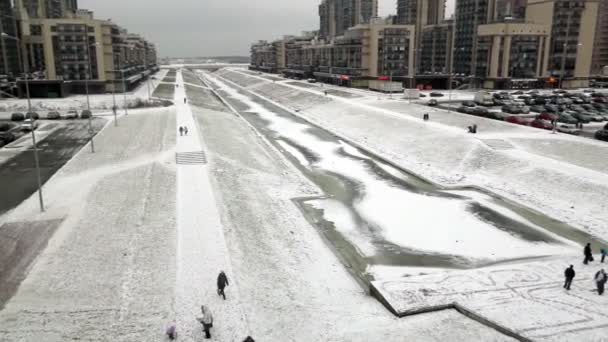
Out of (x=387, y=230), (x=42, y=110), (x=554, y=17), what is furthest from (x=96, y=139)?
(x=554, y=17)

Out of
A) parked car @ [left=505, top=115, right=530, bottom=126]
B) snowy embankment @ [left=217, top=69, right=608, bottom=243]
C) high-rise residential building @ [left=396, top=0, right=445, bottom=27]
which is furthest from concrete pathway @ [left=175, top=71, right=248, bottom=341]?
high-rise residential building @ [left=396, top=0, right=445, bottom=27]

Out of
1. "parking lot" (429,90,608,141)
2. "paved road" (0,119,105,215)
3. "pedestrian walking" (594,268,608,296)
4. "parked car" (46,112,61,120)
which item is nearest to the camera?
"pedestrian walking" (594,268,608,296)

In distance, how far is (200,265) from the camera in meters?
22.0

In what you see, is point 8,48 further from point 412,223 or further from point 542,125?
point 412,223

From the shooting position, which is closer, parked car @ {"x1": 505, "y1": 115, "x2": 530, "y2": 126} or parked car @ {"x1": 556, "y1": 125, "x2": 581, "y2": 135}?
parked car @ {"x1": 556, "y1": 125, "x2": 581, "y2": 135}

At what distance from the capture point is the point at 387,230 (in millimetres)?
29891

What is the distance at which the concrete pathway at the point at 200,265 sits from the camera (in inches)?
686

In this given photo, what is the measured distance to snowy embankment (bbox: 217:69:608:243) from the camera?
33625 mm

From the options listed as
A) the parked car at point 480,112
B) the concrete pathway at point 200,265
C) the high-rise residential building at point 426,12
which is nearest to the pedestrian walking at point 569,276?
the concrete pathway at point 200,265

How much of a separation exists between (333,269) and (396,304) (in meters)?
5.16

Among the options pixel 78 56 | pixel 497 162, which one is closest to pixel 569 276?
pixel 497 162

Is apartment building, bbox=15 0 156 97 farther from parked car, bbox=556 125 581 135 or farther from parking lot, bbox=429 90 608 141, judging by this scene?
parked car, bbox=556 125 581 135

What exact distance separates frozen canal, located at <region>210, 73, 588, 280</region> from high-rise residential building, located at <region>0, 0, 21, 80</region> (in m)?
121

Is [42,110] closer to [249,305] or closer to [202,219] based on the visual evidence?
[202,219]
